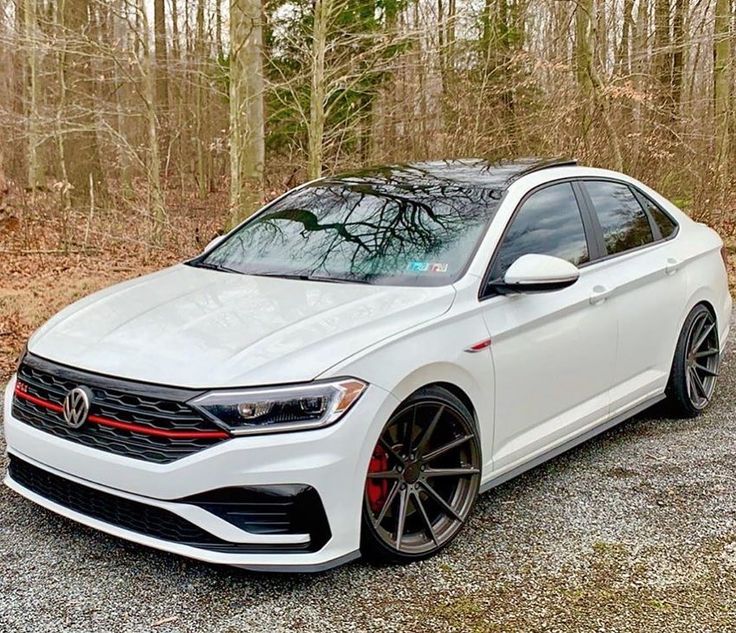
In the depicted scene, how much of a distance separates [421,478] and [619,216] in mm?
2239

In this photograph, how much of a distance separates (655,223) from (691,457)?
1.47 m

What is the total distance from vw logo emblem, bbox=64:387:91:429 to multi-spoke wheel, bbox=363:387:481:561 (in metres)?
1.10

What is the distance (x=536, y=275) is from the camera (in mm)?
3389

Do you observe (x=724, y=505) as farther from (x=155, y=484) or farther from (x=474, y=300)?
(x=155, y=484)

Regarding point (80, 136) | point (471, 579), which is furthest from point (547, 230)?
point (80, 136)

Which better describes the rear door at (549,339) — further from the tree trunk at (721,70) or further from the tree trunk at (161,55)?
the tree trunk at (721,70)

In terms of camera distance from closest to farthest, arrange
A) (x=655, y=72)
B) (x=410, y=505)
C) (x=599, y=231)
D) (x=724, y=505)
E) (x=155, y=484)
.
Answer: (x=155, y=484) → (x=410, y=505) → (x=724, y=505) → (x=599, y=231) → (x=655, y=72)

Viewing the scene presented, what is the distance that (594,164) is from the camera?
12062 mm

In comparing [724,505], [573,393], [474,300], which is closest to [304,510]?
[474,300]

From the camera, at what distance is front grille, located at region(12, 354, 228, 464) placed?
2.69m

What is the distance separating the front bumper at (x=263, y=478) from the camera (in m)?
2.67

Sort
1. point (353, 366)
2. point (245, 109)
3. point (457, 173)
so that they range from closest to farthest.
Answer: point (353, 366) < point (457, 173) < point (245, 109)

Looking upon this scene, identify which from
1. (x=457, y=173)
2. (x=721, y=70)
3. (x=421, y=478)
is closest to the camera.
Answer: (x=421, y=478)

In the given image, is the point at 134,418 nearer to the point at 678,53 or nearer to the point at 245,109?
the point at 245,109
